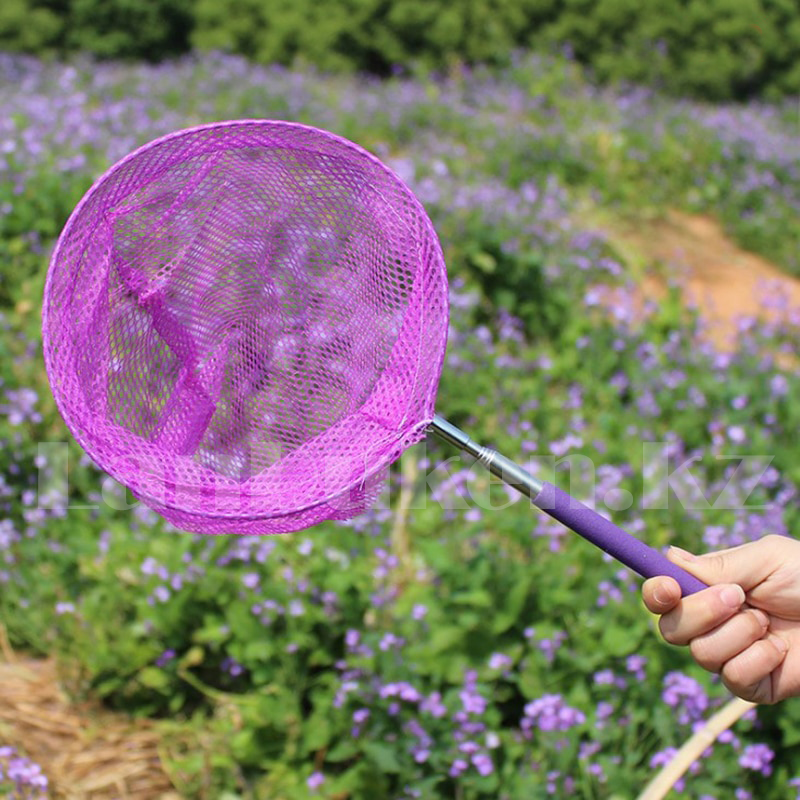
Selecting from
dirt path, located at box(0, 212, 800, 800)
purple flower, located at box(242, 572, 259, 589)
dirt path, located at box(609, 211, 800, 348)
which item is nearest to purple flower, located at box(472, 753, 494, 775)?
purple flower, located at box(242, 572, 259, 589)

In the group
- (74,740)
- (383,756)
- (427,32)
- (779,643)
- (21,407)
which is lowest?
(74,740)

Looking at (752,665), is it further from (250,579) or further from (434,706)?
(250,579)

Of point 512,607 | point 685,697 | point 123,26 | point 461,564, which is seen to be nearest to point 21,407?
point 461,564

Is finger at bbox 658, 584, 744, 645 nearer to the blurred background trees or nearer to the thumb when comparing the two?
the thumb

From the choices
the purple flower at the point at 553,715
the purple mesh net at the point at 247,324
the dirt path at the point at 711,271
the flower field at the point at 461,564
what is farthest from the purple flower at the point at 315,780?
the dirt path at the point at 711,271

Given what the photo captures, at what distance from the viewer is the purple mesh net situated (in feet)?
4.31

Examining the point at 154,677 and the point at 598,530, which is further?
the point at 154,677

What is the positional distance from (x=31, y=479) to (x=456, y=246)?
2.06m

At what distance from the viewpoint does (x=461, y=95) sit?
306 inches

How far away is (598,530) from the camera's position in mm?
1300

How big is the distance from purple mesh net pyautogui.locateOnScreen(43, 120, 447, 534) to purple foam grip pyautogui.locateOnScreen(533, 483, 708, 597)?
0.20 m

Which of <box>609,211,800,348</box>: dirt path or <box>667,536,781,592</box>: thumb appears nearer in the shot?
<box>667,536,781,592</box>: thumb

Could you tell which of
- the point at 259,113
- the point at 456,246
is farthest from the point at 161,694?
the point at 259,113

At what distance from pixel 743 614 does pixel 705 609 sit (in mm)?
95
